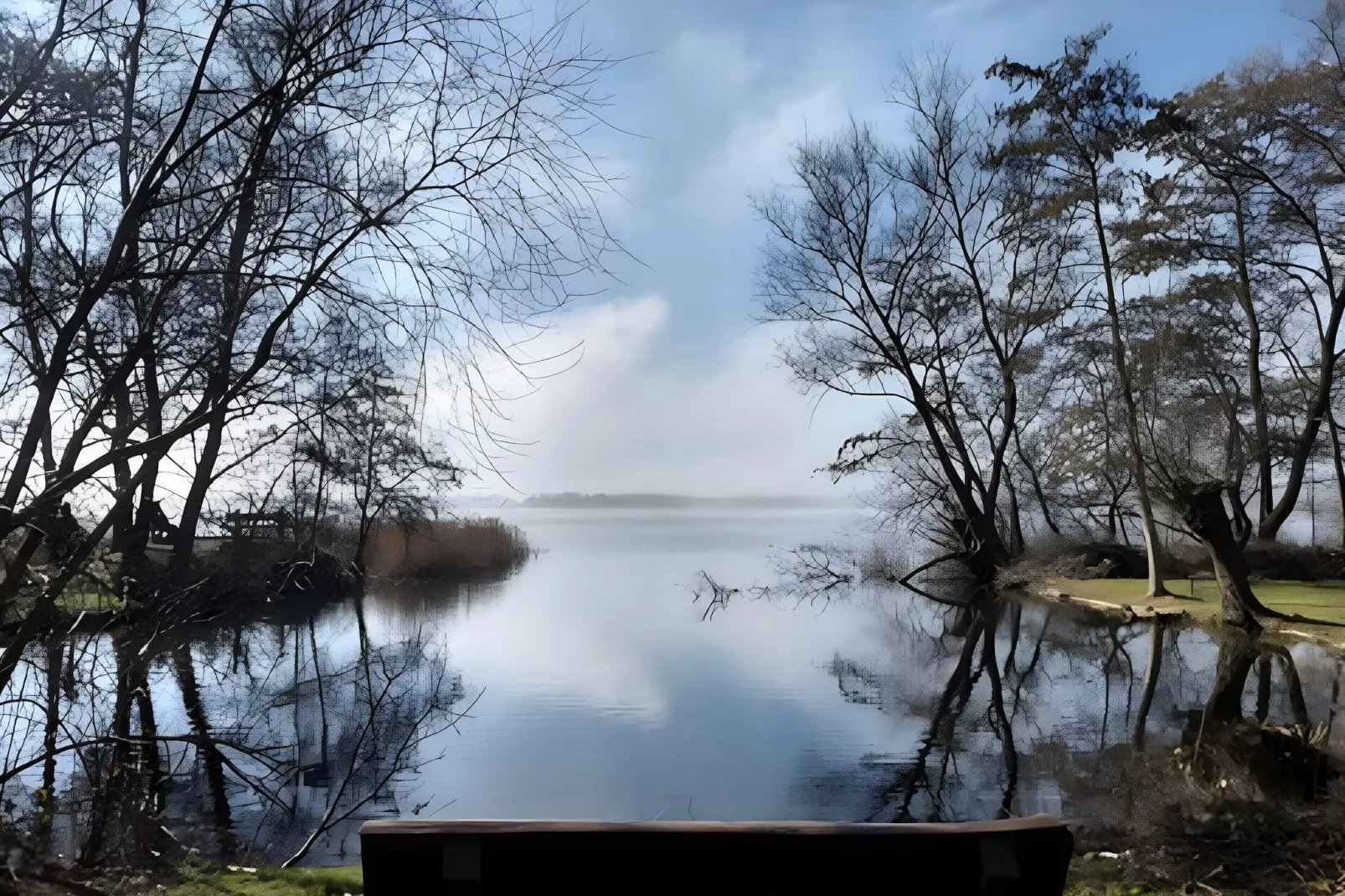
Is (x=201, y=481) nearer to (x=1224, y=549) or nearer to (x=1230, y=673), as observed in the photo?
(x=1230, y=673)

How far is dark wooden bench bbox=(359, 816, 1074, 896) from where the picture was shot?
1.93 meters

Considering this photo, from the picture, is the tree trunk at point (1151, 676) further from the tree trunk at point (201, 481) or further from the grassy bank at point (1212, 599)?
the tree trunk at point (201, 481)

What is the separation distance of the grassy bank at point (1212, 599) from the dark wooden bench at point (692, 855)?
11.9 metres

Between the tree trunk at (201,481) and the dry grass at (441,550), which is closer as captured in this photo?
the tree trunk at (201,481)

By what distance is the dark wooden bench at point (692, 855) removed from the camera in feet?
6.35

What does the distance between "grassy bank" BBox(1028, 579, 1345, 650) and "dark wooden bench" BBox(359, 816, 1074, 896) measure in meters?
11.9

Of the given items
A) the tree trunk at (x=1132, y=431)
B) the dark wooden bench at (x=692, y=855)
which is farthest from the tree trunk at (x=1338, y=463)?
the dark wooden bench at (x=692, y=855)

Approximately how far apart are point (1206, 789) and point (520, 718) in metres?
5.71

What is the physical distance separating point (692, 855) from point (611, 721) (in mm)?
7163

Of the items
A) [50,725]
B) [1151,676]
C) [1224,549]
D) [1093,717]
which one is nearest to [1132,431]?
[1224,549]

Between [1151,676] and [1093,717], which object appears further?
[1151,676]

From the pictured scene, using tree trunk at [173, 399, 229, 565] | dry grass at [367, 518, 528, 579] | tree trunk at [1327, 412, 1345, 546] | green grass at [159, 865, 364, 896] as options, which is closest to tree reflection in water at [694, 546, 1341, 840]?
green grass at [159, 865, 364, 896]

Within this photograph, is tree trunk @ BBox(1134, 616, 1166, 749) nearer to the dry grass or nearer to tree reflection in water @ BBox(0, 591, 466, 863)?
tree reflection in water @ BBox(0, 591, 466, 863)

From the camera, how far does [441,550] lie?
27.0m
